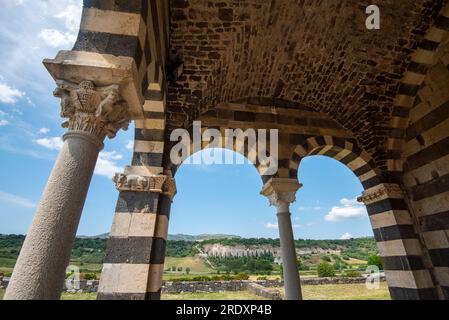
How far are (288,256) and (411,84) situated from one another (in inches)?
162

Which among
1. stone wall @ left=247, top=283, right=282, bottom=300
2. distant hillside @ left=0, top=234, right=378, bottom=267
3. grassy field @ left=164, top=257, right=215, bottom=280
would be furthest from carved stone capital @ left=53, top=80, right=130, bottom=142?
grassy field @ left=164, top=257, right=215, bottom=280

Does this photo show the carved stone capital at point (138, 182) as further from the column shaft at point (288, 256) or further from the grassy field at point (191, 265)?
the grassy field at point (191, 265)

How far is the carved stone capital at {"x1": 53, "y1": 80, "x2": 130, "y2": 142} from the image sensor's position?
5.24 ft

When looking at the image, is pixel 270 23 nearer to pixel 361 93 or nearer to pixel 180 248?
pixel 361 93

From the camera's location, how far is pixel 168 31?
3549 mm

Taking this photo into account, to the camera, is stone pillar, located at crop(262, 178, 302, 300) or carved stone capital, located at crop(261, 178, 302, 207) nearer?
stone pillar, located at crop(262, 178, 302, 300)

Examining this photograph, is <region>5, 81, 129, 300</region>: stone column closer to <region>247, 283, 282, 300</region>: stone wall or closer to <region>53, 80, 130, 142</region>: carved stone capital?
<region>53, 80, 130, 142</region>: carved stone capital

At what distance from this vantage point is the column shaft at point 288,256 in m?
3.91

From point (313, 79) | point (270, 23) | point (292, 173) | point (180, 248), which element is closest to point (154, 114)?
point (270, 23)

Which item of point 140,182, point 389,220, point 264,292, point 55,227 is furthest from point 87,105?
point 264,292

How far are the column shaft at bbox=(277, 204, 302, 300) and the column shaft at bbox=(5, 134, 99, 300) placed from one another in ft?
11.7

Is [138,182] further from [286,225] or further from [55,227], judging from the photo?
[286,225]

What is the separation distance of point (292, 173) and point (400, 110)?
8.69ft

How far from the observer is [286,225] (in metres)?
4.30
